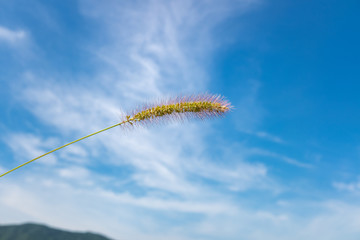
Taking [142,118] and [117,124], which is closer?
[117,124]

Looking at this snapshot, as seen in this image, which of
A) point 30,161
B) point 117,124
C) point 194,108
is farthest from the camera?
point 194,108

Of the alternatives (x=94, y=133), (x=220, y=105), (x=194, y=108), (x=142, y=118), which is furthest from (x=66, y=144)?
(x=220, y=105)

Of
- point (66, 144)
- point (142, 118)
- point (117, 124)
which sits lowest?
point (66, 144)

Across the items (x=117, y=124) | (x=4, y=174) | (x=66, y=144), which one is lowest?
(x=4, y=174)

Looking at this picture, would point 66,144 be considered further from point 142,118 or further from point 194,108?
point 194,108

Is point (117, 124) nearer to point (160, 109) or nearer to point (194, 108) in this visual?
point (160, 109)

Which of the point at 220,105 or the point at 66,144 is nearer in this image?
the point at 66,144

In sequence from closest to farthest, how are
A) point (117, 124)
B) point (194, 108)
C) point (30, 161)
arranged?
point (30, 161) < point (117, 124) < point (194, 108)

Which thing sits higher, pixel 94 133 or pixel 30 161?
pixel 94 133

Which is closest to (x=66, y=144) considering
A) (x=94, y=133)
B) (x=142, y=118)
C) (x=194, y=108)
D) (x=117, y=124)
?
(x=94, y=133)
